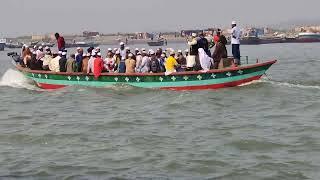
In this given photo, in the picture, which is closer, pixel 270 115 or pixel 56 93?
pixel 270 115

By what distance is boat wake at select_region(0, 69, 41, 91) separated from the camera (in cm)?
2716

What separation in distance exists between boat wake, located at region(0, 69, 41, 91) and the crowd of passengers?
1566 mm

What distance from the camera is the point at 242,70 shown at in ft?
68.1

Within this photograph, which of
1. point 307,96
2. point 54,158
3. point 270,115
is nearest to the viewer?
point 54,158

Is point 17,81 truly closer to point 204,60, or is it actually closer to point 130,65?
point 130,65

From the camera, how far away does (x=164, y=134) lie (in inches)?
572

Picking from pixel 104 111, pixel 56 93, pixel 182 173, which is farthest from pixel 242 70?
pixel 182 173

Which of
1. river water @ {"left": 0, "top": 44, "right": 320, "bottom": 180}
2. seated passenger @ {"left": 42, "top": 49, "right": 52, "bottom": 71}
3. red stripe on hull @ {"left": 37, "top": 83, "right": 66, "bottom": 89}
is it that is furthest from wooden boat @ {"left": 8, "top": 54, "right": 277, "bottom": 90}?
seated passenger @ {"left": 42, "top": 49, "right": 52, "bottom": 71}

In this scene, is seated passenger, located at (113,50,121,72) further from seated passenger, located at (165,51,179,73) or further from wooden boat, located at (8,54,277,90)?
seated passenger, located at (165,51,179,73)

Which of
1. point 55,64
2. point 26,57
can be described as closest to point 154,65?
point 55,64

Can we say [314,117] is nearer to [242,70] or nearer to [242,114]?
[242,114]

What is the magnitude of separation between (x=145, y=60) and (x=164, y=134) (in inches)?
318

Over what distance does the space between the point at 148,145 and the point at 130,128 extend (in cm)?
225

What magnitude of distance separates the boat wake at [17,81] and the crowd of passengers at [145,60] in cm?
157
